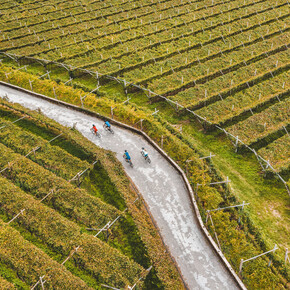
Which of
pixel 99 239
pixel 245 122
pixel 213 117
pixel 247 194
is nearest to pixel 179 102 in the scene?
pixel 213 117

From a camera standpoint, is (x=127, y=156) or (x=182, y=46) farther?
(x=182, y=46)

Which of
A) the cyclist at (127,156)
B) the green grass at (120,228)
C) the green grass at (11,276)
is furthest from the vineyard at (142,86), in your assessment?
the cyclist at (127,156)

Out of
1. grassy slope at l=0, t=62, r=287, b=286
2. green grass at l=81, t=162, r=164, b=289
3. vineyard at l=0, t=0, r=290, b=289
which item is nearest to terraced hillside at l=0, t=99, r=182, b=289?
green grass at l=81, t=162, r=164, b=289

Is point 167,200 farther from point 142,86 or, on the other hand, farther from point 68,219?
point 142,86

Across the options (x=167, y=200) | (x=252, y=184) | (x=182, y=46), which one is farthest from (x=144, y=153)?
(x=182, y=46)

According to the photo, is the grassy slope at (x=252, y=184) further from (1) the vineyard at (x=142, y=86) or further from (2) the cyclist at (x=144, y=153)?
(2) the cyclist at (x=144, y=153)

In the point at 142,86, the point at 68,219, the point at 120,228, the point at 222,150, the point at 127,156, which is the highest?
the point at 142,86
